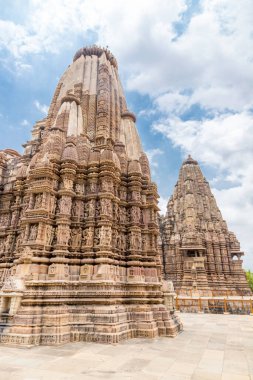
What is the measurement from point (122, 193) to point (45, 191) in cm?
378

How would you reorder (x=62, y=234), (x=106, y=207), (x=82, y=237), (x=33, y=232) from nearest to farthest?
(x=33, y=232) < (x=62, y=234) < (x=82, y=237) < (x=106, y=207)

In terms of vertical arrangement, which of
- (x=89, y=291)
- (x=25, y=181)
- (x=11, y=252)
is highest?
(x=25, y=181)

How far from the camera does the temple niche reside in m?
32.9

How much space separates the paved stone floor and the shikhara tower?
941 millimetres

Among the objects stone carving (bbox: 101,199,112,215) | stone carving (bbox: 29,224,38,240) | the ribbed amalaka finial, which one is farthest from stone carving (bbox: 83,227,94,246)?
the ribbed amalaka finial

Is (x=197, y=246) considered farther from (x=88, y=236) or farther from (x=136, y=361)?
(x=136, y=361)

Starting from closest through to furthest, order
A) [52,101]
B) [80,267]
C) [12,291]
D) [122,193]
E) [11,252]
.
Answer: [12,291] → [80,267] → [11,252] → [122,193] → [52,101]

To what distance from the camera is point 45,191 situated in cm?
1057

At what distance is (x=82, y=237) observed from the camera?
10773mm

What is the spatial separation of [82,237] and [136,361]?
5.49 metres

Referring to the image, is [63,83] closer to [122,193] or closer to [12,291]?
[122,193]

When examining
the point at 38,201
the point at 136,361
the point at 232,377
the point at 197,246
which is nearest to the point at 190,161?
the point at 197,246

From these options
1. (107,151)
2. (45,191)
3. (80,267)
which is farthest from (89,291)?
(107,151)

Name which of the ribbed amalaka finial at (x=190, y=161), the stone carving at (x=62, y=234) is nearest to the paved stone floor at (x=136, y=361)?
the stone carving at (x=62, y=234)
